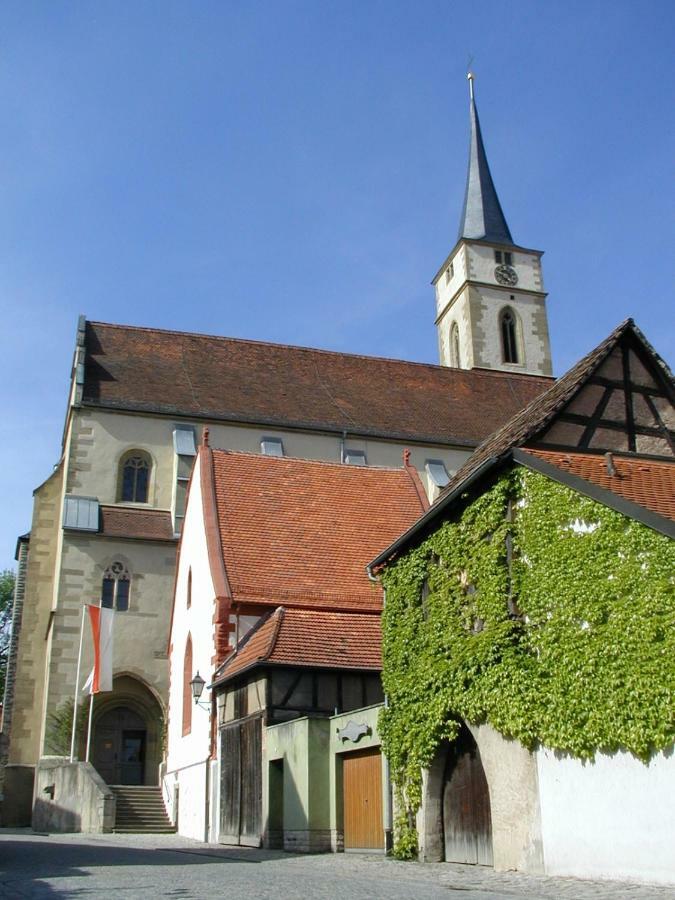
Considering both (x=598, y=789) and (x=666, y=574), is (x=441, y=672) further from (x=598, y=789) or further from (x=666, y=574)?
(x=666, y=574)

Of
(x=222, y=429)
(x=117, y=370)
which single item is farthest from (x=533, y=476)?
(x=117, y=370)

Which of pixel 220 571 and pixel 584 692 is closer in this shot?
pixel 584 692

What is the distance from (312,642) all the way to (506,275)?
117 feet

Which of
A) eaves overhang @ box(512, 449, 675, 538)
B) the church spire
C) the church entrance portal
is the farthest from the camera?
the church spire

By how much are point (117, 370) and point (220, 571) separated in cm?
1535

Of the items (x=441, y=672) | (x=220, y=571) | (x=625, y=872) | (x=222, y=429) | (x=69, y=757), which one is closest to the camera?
(x=625, y=872)

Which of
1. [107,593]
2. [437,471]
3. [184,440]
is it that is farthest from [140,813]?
[437,471]

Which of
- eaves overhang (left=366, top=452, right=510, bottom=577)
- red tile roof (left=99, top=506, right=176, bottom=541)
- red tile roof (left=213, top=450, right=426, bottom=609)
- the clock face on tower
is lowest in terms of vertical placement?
eaves overhang (left=366, top=452, right=510, bottom=577)

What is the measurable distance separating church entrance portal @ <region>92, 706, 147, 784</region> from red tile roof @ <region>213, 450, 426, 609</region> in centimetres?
950

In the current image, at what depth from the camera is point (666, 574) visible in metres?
10.2

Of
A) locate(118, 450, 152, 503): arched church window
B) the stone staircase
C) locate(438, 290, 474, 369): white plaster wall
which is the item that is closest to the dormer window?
locate(438, 290, 474, 369): white plaster wall

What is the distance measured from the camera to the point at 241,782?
727 inches

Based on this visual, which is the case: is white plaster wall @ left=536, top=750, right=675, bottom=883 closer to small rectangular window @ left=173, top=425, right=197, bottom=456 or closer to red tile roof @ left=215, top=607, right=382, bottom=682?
red tile roof @ left=215, top=607, right=382, bottom=682

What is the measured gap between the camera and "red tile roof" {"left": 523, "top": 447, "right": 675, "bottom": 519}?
1155 centimetres
